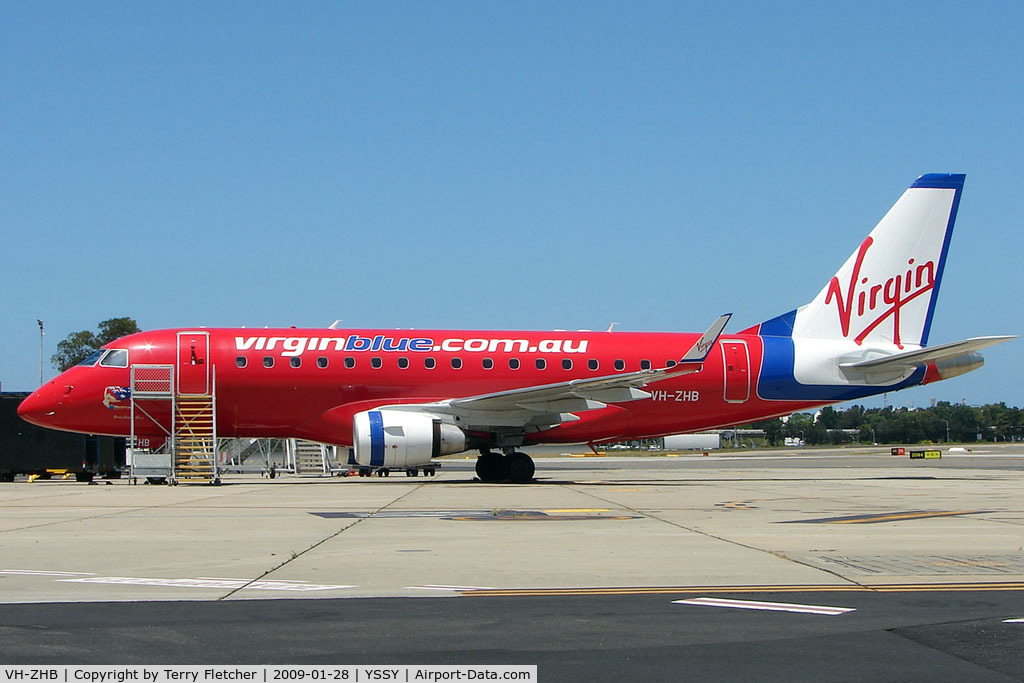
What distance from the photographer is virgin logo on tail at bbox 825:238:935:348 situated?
28047mm

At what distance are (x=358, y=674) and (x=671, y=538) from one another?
672 cm

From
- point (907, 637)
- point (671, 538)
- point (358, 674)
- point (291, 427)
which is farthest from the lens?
point (291, 427)

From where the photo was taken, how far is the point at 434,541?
436 inches

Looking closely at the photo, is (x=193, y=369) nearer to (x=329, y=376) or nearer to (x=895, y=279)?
(x=329, y=376)

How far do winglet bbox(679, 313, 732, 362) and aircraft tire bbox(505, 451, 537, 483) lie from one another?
4.61 m

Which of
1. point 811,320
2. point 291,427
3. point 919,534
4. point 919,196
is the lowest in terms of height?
point 919,534

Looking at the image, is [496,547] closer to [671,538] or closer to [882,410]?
[671,538]

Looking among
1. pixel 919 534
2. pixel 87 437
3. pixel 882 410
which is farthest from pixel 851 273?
pixel 882 410

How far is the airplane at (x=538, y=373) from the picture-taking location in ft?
78.7

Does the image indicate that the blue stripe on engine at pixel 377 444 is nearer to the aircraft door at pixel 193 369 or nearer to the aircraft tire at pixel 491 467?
the aircraft tire at pixel 491 467

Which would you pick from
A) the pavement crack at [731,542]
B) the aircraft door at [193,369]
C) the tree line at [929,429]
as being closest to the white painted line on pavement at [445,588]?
the pavement crack at [731,542]

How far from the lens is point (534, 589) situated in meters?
7.87

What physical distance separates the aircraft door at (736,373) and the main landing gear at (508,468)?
5716 mm

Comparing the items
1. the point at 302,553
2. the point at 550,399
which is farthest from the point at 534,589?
the point at 550,399
